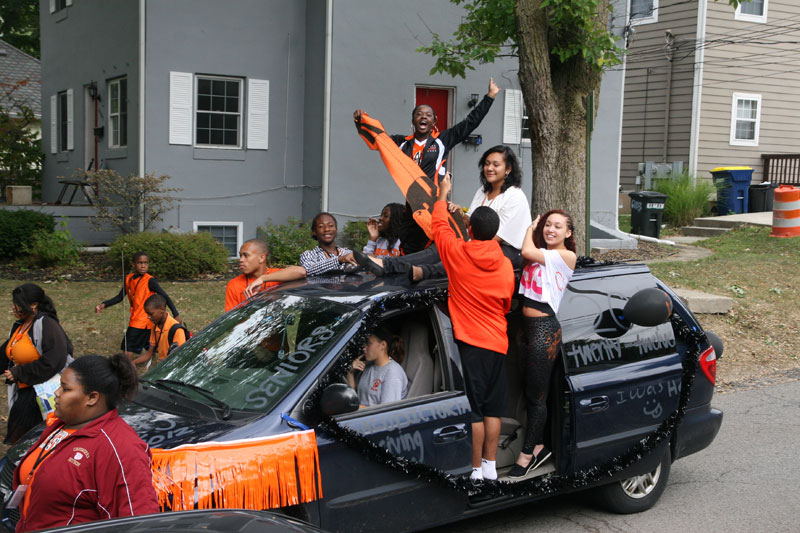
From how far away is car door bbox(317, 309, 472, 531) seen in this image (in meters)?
3.90

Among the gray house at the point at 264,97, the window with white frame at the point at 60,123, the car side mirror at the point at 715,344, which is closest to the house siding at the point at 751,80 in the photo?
the gray house at the point at 264,97

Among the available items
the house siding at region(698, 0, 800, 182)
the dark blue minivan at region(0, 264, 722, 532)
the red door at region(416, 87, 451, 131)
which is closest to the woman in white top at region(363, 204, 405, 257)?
the dark blue minivan at region(0, 264, 722, 532)

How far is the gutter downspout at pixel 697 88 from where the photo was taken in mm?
22078

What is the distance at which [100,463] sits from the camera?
2957 millimetres

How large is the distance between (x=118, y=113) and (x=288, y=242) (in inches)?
192

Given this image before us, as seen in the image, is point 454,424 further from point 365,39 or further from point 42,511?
point 365,39

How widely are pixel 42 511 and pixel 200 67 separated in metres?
13.4

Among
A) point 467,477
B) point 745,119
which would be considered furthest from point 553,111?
point 745,119

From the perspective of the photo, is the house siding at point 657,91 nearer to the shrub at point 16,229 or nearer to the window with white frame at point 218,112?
the window with white frame at point 218,112

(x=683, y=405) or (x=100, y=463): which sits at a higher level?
(x=100, y=463)

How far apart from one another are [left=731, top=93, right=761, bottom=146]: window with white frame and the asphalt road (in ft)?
58.8

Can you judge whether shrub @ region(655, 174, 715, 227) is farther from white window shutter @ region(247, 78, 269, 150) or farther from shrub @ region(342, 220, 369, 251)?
white window shutter @ region(247, 78, 269, 150)

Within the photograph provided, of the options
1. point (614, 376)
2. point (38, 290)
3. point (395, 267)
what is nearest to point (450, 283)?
point (395, 267)

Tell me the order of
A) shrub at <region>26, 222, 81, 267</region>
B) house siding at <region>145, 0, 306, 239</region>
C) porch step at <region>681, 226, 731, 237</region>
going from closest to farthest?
shrub at <region>26, 222, 81, 267</region>, house siding at <region>145, 0, 306, 239</region>, porch step at <region>681, 226, 731, 237</region>
